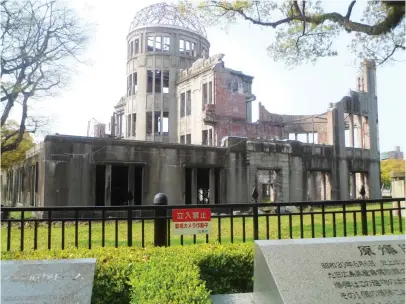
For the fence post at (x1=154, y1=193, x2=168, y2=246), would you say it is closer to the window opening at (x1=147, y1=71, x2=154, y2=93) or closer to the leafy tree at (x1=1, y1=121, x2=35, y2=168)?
the leafy tree at (x1=1, y1=121, x2=35, y2=168)

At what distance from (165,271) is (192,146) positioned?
12499 mm

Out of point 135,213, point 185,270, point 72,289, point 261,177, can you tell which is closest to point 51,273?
point 72,289

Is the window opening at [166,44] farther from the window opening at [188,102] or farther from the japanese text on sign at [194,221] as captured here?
the japanese text on sign at [194,221]

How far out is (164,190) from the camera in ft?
48.5

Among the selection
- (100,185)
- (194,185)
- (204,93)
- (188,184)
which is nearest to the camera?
(100,185)

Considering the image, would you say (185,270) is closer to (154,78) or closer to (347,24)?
(347,24)

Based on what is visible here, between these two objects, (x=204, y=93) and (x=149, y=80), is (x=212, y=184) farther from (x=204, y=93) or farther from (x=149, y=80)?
(x=149, y=80)

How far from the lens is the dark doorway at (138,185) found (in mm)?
14828

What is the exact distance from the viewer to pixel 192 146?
1552cm

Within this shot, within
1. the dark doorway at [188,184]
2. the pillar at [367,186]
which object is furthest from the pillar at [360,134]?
the dark doorway at [188,184]

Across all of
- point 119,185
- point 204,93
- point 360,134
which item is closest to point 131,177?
point 119,185

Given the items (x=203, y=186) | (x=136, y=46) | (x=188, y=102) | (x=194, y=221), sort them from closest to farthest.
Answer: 1. (x=194, y=221)
2. (x=203, y=186)
3. (x=188, y=102)
4. (x=136, y=46)


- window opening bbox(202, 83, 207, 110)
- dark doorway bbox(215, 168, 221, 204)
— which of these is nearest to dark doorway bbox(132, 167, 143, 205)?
dark doorway bbox(215, 168, 221, 204)

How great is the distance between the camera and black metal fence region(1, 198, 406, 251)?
15.5 ft
